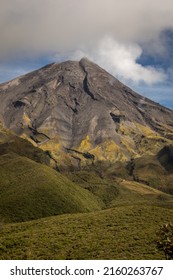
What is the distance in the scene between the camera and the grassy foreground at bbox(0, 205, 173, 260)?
226ft

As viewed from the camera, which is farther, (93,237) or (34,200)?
(34,200)

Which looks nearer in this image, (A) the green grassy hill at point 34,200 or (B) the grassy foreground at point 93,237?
(B) the grassy foreground at point 93,237

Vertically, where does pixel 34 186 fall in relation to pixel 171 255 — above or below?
above

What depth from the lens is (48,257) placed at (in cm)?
6694

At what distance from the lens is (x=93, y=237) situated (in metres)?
81.6

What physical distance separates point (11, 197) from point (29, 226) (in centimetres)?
7032

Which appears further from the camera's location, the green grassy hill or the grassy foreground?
the green grassy hill

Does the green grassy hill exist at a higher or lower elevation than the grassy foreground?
higher

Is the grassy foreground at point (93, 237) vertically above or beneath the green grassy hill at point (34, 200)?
beneath

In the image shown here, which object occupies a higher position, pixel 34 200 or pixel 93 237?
pixel 34 200

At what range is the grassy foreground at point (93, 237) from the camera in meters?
68.8
